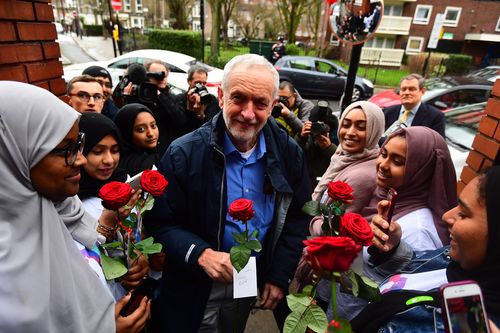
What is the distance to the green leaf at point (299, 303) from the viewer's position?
0.95m

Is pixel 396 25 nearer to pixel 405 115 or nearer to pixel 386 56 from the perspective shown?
pixel 386 56

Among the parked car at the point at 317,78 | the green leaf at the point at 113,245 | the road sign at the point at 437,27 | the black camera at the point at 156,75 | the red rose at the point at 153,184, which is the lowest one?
the parked car at the point at 317,78

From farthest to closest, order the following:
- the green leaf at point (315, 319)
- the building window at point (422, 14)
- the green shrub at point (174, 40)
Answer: the building window at point (422, 14) < the green shrub at point (174, 40) < the green leaf at point (315, 319)

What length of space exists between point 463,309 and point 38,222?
52.9 inches

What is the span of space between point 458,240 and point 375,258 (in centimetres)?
53

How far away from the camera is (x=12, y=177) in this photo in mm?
922

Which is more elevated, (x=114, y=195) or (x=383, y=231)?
(x=114, y=195)

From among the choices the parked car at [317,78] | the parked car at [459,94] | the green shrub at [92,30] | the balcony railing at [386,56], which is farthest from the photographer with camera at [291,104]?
the green shrub at [92,30]

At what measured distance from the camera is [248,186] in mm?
1717

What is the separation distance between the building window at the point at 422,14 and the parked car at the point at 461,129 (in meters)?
26.3

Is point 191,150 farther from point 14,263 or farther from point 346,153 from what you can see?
point 346,153

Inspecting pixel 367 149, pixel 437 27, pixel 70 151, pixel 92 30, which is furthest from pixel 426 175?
pixel 92 30

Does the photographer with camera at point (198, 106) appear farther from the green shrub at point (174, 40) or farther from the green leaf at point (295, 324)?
the green shrub at point (174, 40)

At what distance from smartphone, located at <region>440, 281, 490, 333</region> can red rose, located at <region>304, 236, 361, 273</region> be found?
27cm
